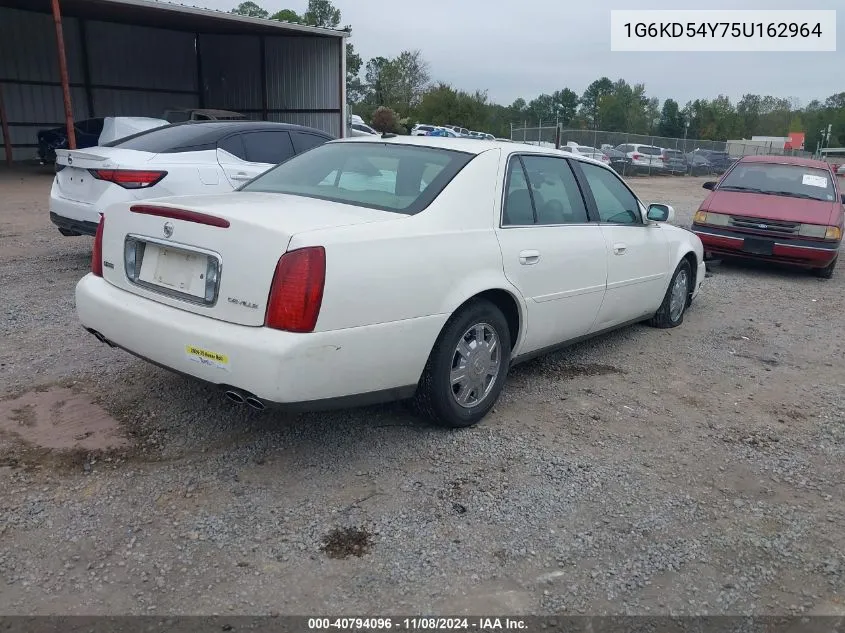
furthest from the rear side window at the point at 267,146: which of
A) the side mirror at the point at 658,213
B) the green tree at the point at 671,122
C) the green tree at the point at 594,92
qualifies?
the green tree at the point at 594,92

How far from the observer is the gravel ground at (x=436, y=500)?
8.54 feet

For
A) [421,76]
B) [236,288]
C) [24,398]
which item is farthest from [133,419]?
[421,76]

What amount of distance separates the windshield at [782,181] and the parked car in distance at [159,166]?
6142 millimetres

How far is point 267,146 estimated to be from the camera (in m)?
7.76

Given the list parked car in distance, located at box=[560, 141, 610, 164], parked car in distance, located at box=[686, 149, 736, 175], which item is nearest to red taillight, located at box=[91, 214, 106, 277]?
parked car in distance, located at box=[560, 141, 610, 164]

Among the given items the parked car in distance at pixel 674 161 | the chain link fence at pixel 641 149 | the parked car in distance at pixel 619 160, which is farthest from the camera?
the parked car in distance at pixel 674 161

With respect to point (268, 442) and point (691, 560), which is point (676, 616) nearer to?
point (691, 560)

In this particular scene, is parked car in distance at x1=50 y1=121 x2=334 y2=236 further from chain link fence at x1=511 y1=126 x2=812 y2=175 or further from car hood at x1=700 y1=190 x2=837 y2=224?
chain link fence at x1=511 y1=126 x2=812 y2=175

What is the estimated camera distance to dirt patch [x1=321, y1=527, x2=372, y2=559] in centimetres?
279

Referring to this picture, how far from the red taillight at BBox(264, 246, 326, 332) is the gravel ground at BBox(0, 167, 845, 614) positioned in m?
0.80

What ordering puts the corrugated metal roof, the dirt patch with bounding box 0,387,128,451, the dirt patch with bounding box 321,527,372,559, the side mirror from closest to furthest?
the dirt patch with bounding box 321,527,372,559
the dirt patch with bounding box 0,387,128,451
the side mirror
the corrugated metal roof

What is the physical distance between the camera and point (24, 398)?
4.05 m

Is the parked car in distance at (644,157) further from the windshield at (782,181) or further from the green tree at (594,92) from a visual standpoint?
the green tree at (594,92)

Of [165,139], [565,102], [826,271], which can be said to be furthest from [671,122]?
[165,139]
